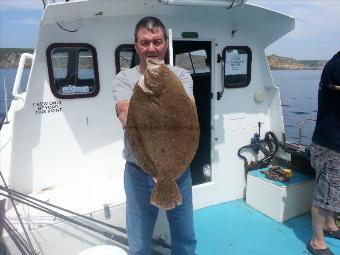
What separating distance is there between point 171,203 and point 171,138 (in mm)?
483

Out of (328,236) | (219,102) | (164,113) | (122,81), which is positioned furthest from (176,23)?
(328,236)

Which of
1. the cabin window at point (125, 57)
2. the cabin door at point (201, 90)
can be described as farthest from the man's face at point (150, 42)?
the cabin door at point (201, 90)

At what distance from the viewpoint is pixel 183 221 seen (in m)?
2.97

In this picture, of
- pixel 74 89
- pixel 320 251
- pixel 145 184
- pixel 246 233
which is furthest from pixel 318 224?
pixel 74 89

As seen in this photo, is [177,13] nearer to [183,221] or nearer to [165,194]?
[183,221]

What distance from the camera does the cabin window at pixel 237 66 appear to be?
204 inches

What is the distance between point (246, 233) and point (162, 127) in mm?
3014

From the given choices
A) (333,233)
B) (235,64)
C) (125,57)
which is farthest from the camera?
(235,64)

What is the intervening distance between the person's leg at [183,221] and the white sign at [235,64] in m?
2.75

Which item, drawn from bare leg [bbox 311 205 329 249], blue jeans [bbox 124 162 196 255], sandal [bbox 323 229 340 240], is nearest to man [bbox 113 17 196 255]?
blue jeans [bbox 124 162 196 255]

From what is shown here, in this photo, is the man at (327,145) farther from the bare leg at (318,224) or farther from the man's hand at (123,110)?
the man's hand at (123,110)

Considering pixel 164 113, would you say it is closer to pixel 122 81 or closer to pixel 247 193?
pixel 122 81

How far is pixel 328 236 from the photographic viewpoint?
173 inches

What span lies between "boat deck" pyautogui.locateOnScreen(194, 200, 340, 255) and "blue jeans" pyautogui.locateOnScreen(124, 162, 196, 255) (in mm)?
1279
